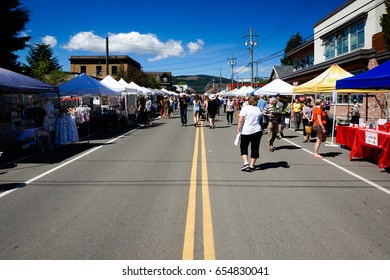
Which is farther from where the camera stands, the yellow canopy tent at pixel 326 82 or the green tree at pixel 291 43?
the green tree at pixel 291 43

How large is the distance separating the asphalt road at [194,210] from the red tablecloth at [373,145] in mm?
354

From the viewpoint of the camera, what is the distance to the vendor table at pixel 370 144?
8.51m

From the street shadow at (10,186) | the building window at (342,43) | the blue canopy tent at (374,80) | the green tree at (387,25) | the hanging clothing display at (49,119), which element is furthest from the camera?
the building window at (342,43)

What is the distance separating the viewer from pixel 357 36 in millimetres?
25125

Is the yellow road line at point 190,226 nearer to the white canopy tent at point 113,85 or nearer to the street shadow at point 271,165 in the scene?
the street shadow at point 271,165

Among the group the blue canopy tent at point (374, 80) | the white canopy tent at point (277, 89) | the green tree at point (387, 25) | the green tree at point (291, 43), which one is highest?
the green tree at point (291, 43)

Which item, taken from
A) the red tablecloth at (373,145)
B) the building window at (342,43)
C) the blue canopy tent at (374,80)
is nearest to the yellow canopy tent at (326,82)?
the blue canopy tent at (374,80)

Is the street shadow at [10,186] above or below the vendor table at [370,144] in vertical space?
below

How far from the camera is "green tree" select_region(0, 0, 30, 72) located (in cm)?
2427

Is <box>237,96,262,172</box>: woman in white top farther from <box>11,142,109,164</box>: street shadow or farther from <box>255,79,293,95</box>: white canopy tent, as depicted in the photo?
<box>255,79,293,95</box>: white canopy tent

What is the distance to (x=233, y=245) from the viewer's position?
4074 millimetres

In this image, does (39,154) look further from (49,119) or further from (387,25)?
(387,25)

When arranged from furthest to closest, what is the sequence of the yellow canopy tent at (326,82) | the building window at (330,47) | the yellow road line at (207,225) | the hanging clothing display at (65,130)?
the building window at (330,47) → the yellow canopy tent at (326,82) → the hanging clothing display at (65,130) → the yellow road line at (207,225)

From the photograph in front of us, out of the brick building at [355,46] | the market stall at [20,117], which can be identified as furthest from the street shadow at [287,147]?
the market stall at [20,117]
